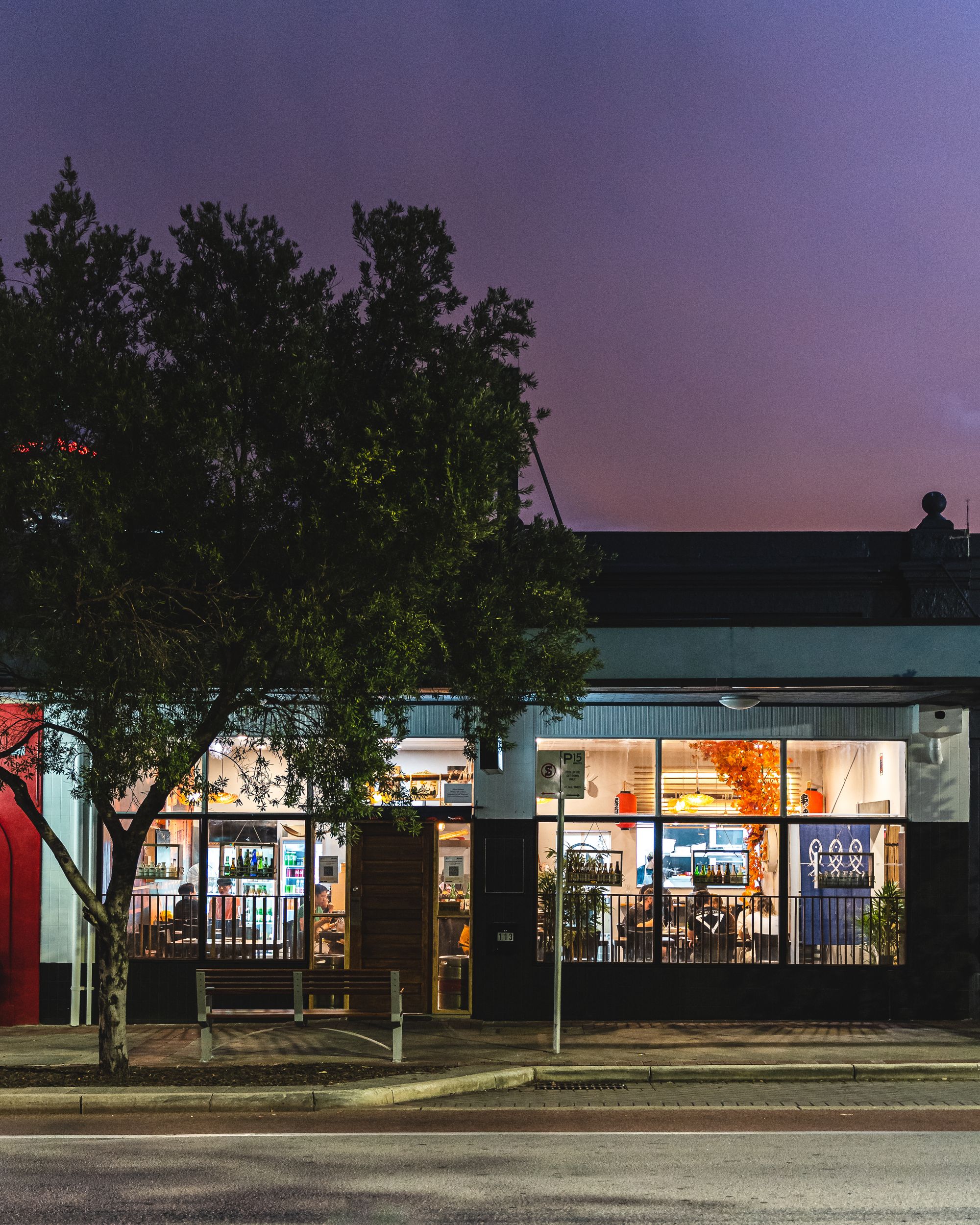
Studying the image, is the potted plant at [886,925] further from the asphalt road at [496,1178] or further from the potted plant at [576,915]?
the asphalt road at [496,1178]

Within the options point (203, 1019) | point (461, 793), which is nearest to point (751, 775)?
point (461, 793)

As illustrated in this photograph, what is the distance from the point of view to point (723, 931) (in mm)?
14828

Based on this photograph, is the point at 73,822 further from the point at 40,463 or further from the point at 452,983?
the point at 40,463

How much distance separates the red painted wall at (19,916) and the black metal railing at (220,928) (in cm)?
111

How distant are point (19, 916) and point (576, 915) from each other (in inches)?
257

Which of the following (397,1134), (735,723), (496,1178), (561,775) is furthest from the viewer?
(735,723)

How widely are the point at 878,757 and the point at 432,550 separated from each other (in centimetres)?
705

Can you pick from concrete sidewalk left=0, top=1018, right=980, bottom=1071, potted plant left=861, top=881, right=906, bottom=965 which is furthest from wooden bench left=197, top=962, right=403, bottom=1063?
potted plant left=861, top=881, right=906, bottom=965

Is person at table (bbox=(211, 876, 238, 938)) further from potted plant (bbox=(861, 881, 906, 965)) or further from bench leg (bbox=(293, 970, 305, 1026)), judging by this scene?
potted plant (bbox=(861, 881, 906, 965))

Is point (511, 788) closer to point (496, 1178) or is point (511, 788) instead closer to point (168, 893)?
point (168, 893)

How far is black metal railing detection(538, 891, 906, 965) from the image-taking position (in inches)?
580

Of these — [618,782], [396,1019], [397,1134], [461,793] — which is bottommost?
[397,1134]

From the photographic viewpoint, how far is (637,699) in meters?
15.0

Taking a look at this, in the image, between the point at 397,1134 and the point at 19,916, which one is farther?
the point at 19,916
